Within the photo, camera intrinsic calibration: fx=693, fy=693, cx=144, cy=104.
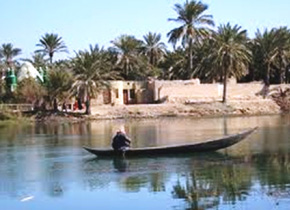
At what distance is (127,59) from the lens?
8906 cm

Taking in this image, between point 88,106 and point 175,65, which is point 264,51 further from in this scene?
point 88,106

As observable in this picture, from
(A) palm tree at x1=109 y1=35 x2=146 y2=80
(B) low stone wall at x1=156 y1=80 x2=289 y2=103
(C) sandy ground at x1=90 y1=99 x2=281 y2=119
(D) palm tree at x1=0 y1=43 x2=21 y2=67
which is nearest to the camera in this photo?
(C) sandy ground at x1=90 y1=99 x2=281 y2=119

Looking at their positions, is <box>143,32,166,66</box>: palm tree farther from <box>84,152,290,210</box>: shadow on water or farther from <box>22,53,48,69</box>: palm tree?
<box>84,152,290,210</box>: shadow on water

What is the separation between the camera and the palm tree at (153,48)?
97.2 meters

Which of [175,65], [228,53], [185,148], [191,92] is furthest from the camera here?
[175,65]

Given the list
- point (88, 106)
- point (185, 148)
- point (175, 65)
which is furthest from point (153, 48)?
point (185, 148)

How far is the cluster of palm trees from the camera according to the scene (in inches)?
2894

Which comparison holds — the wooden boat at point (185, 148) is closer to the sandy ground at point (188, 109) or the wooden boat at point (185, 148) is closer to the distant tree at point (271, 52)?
the sandy ground at point (188, 109)

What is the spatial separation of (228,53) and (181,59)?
51.9 ft

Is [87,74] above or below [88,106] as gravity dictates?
above

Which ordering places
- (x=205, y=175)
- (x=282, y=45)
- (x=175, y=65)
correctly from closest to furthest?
(x=205, y=175) < (x=282, y=45) < (x=175, y=65)

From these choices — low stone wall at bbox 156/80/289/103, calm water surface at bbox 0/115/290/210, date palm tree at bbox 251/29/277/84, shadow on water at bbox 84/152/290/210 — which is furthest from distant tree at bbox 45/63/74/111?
shadow on water at bbox 84/152/290/210

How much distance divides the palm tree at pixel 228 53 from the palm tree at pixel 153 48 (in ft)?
60.9

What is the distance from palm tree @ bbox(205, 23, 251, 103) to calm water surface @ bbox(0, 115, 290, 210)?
36211 millimetres
